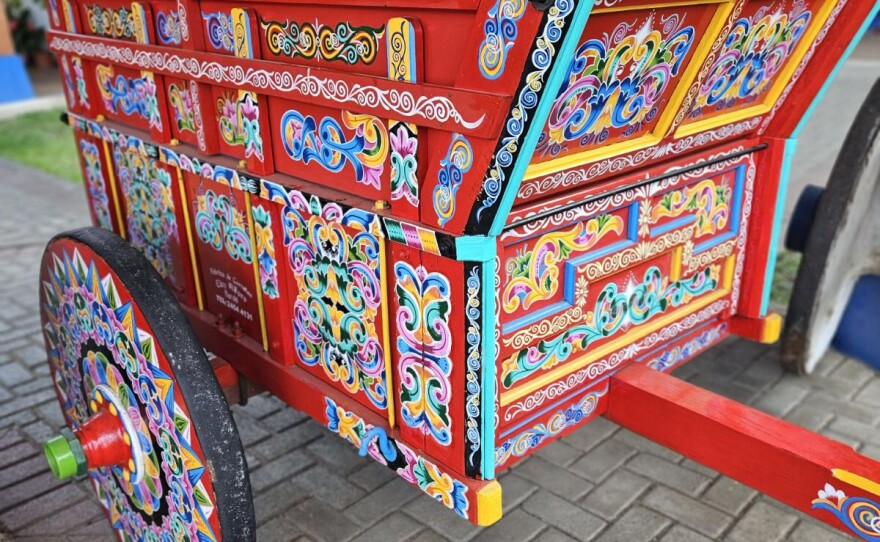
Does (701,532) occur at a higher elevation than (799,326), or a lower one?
lower

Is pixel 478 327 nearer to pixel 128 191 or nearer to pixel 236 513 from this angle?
pixel 236 513

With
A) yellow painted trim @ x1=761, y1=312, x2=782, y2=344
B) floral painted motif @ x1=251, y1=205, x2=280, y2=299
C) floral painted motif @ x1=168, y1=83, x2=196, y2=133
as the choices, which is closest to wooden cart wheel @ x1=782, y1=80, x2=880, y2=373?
yellow painted trim @ x1=761, y1=312, x2=782, y2=344

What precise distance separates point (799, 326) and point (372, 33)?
6.39 ft

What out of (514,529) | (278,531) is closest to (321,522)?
(278,531)

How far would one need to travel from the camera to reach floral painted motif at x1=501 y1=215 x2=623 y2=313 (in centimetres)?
158

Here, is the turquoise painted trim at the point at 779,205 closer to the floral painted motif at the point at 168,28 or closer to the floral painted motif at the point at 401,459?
the floral painted motif at the point at 401,459

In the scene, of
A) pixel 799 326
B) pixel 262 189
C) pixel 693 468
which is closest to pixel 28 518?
pixel 262 189

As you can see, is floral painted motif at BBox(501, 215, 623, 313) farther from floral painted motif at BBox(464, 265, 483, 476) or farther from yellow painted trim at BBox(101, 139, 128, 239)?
yellow painted trim at BBox(101, 139, 128, 239)

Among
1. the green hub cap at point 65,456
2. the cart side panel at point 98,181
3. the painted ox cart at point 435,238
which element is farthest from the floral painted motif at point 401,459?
the cart side panel at point 98,181

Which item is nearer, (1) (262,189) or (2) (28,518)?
(1) (262,189)

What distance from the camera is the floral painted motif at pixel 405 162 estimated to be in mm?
1416

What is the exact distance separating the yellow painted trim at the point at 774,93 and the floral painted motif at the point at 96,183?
1.77m

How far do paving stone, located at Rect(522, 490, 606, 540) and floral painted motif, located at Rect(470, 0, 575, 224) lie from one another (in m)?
1.27

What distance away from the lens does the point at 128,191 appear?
2.38m
